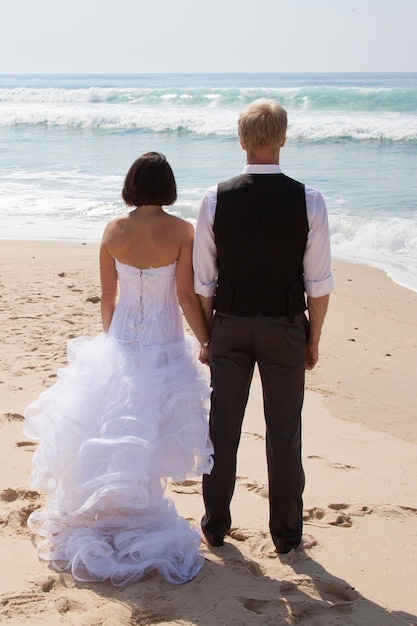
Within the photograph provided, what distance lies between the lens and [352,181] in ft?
48.0

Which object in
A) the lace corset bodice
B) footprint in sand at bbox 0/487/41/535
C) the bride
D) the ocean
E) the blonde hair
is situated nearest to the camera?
the blonde hair

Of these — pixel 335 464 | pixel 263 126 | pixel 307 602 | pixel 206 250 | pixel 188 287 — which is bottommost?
pixel 335 464

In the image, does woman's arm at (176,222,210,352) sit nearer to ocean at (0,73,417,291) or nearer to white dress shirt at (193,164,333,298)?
white dress shirt at (193,164,333,298)

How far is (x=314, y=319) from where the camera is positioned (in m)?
3.19

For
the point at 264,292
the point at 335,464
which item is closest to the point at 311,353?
the point at 264,292

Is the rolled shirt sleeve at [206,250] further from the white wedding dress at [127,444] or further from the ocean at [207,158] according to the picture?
the ocean at [207,158]

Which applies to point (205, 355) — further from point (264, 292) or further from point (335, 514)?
point (335, 514)

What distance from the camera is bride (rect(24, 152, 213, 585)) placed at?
305 cm

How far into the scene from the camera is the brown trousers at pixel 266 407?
10.1 feet

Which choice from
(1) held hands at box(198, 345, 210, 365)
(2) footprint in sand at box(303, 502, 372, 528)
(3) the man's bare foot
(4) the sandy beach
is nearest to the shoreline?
(4) the sandy beach

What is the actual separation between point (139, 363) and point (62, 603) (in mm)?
976

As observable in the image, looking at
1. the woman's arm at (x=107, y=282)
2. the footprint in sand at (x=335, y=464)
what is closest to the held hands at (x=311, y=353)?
the woman's arm at (x=107, y=282)

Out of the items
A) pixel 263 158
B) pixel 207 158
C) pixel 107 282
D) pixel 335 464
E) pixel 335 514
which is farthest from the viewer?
pixel 207 158

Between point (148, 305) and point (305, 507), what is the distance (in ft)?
4.38
